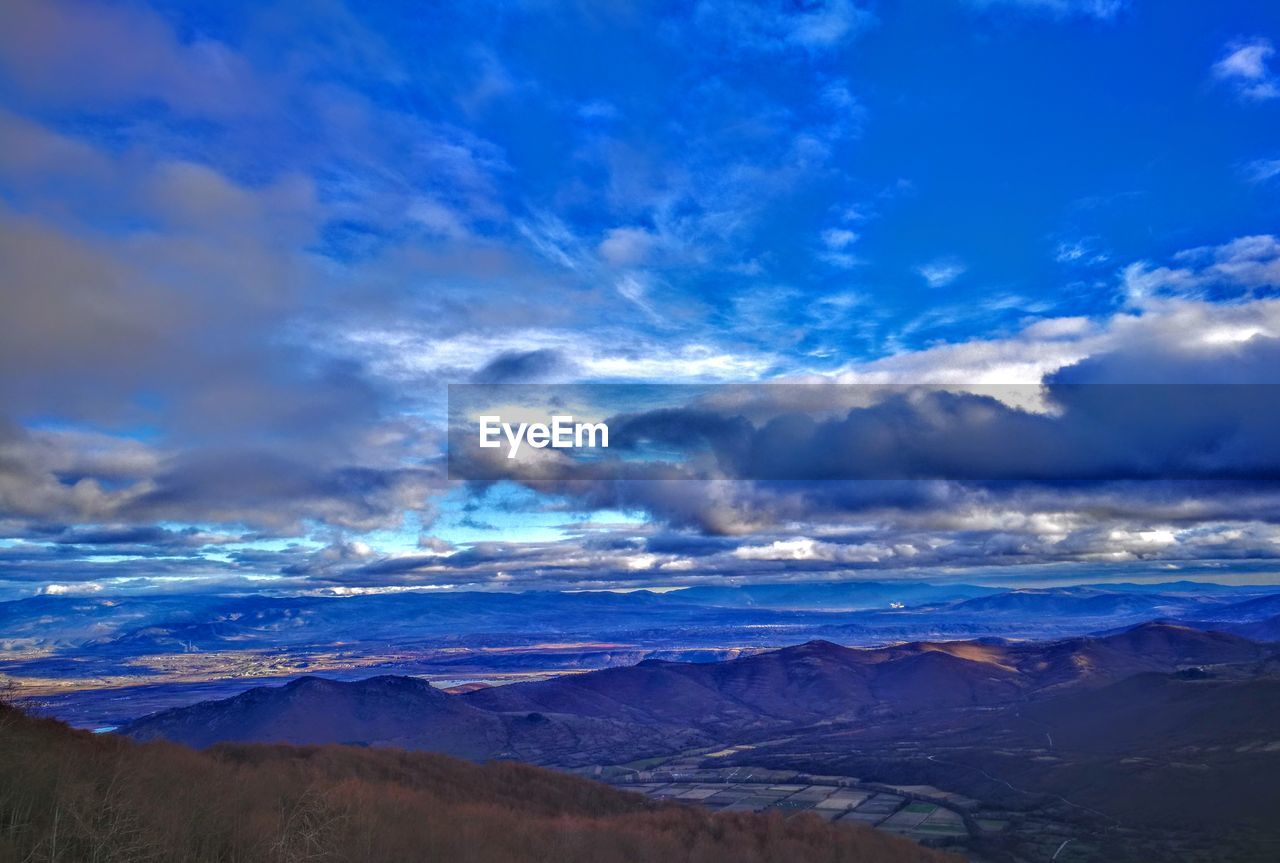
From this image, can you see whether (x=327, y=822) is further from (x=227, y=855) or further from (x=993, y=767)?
(x=993, y=767)

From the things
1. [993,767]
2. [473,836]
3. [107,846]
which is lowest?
[993,767]

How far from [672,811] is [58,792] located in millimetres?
64766

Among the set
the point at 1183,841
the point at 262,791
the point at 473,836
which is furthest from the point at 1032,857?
the point at 262,791

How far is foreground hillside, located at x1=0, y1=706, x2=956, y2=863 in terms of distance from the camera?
33887mm

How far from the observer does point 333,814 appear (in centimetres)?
5125

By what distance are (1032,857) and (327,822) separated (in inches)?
3935

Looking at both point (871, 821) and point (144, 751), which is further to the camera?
point (871, 821)

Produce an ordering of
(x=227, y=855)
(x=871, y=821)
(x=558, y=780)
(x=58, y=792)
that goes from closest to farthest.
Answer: (x=58, y=792), (x=227, y=855), (x=558, y=780), (x=871, y=821)

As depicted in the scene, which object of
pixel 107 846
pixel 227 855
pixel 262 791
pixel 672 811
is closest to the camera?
pixel 107 846

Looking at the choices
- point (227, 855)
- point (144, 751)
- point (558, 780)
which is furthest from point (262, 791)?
point (558, 780)

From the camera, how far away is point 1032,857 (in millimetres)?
107062

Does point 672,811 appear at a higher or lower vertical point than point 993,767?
higher

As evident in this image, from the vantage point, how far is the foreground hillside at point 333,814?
33.9 metres

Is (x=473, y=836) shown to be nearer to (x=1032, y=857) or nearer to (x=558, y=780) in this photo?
(x=558, y=780)
